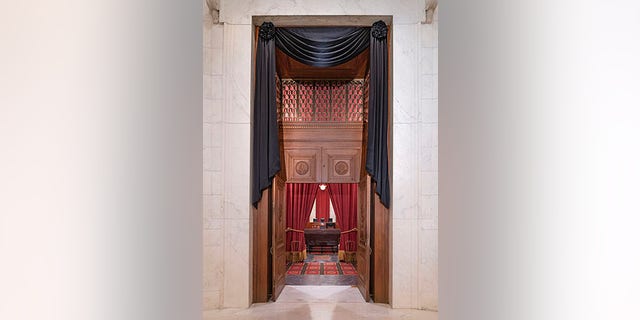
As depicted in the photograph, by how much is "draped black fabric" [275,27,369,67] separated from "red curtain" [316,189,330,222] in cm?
847

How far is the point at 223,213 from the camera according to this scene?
24.7 ft

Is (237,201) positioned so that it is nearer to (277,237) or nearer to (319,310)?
(277,237)

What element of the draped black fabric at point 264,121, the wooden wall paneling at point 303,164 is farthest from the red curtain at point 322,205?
the draped black fabric at point 264,121

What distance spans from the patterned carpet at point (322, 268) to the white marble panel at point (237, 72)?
4.95 metres

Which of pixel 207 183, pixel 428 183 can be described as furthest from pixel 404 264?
pixel 207 183

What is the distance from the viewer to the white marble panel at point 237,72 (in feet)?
24.9

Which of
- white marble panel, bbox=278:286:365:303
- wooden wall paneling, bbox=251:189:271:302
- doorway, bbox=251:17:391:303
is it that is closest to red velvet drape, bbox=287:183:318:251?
doorway, bbox=251:17:391:303

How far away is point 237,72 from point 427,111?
2.31 metres

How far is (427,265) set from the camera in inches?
297

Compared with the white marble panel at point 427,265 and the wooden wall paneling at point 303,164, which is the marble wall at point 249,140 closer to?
the white marble panel at point 427,265
